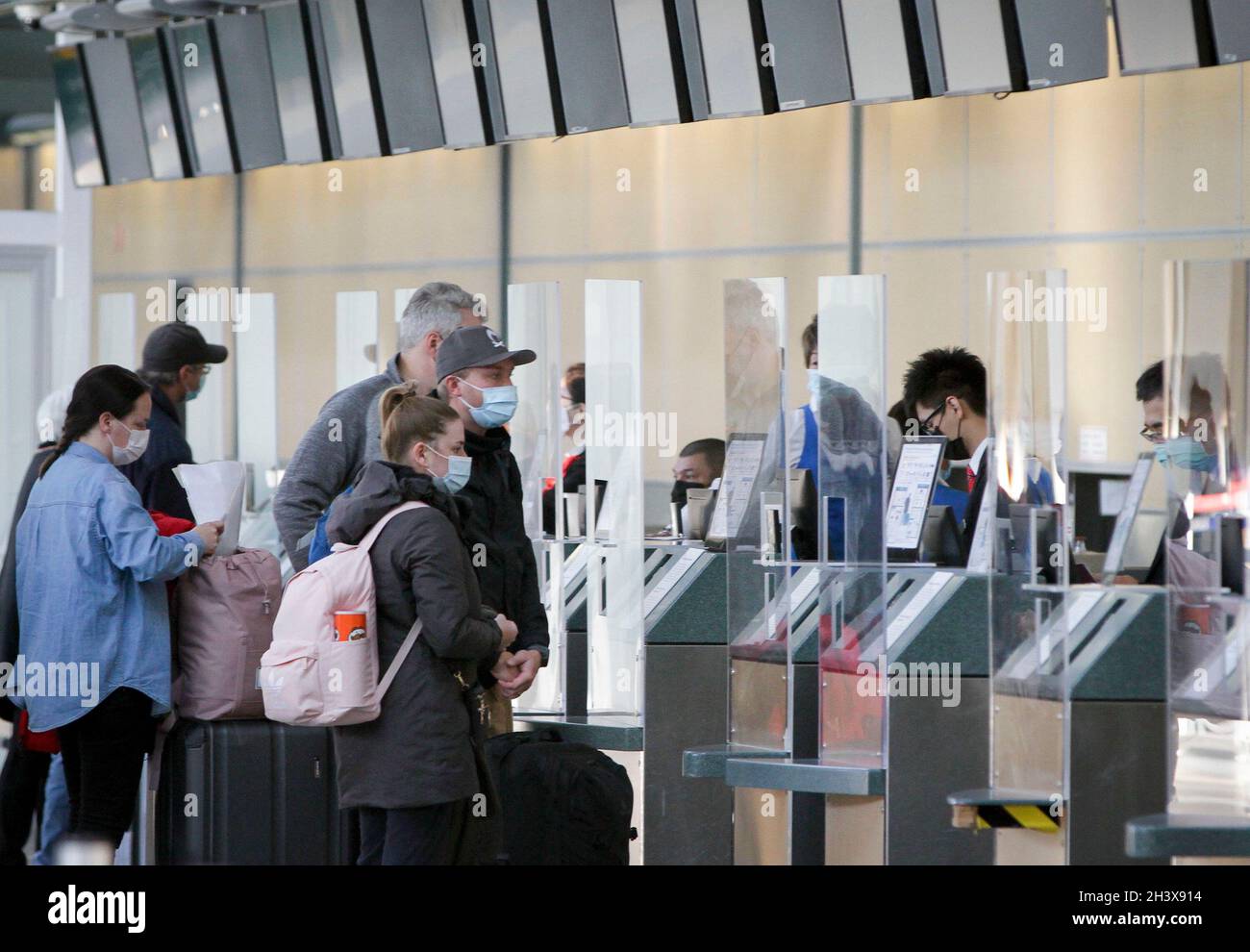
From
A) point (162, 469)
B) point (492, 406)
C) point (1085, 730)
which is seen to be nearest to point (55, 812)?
point (162, 469)

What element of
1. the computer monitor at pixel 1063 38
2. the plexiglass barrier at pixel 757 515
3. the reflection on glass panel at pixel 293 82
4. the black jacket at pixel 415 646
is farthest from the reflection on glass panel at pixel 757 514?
the reflection on glass panel at pixel 293 82

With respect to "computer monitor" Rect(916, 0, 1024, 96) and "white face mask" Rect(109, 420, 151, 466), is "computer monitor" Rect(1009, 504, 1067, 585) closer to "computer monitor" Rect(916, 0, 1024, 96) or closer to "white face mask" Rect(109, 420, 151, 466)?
"white face mask" Rect(109, 420, 151, 466)

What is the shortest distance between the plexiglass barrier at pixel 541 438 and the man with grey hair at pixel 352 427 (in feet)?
1.14

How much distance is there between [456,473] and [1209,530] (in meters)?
1.68

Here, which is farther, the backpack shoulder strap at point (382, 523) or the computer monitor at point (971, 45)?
the computer monitor at point (971, 45)

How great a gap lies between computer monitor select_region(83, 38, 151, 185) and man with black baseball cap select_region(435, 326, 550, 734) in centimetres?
972

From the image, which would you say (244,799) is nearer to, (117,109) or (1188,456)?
(1188,456)

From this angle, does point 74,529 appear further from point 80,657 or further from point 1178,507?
point 1178,507

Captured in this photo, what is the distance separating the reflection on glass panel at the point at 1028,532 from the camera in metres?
3.69

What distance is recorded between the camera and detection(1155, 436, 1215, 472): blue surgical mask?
3631 mm

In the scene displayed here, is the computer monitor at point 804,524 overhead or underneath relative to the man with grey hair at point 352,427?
underneath

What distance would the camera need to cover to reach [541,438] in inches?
202

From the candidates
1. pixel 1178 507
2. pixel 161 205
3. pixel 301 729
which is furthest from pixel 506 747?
pixel 161 205

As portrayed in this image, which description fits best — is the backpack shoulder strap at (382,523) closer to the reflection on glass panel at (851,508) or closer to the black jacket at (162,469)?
the reflection on glass panel at (851,508)
